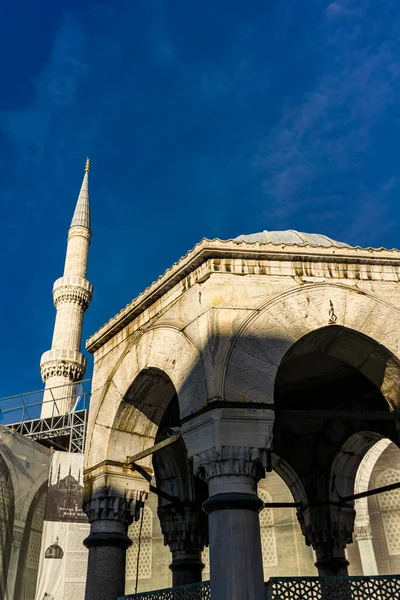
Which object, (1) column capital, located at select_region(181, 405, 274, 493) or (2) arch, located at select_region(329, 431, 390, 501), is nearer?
(1) column capital, located at select_region(181, 405, 274, 493)

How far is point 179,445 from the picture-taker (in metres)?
9.05

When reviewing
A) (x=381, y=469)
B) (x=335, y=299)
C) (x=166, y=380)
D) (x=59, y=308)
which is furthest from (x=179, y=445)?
(x=59, y=308)

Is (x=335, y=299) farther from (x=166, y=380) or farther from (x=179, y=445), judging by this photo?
(x=179, y=445)

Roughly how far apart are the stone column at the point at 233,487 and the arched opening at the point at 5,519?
9228 mm

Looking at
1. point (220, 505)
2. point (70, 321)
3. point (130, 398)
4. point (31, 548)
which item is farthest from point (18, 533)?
point (70, 321)

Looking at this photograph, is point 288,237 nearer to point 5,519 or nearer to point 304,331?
point 304,331

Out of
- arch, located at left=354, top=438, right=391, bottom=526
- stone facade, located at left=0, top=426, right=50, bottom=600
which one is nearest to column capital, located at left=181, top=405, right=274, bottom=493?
stone facade, located at left=0, top=426, right=50, bottom=600

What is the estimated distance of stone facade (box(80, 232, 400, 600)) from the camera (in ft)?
18.3

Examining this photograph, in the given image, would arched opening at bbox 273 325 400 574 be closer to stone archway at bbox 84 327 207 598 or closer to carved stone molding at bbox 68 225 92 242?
stone archway at bbox 84 327 207 598

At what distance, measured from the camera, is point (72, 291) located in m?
33.7

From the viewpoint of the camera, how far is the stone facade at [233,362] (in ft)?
18.3

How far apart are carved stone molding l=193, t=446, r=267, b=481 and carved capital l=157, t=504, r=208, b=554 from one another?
3774mm

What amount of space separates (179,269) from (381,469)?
15.6 meters

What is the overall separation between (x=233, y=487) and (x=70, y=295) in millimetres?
29394
